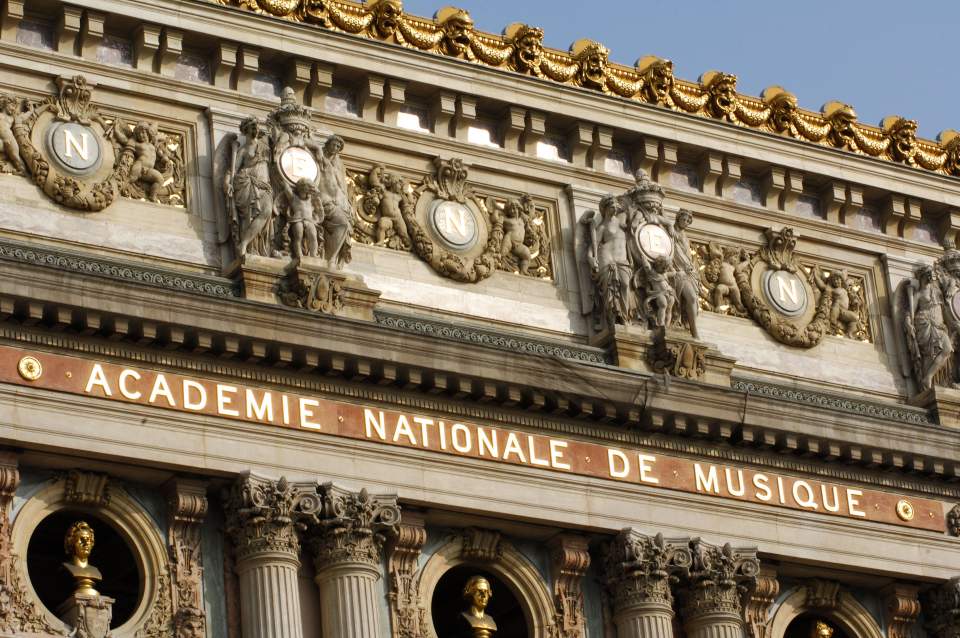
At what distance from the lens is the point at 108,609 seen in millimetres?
31453

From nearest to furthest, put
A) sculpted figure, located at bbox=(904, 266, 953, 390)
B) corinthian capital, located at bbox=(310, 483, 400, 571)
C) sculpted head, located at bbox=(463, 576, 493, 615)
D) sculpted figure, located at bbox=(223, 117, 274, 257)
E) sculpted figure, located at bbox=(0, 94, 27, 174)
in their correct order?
corinthian capital, located at bbox=(310, 483, 400, 571) → sculpted figure, located at bbox=(0, 94, 27, 174) → sculpted figure, located at bbox=(223, 117, 274, 257) → sculpted head, located at bbox=(463, 576, 493, 615) → sculpted figure, located at bbox=(904, 266, 953, 390)

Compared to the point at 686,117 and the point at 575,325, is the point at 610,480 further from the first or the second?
the point at 686,117

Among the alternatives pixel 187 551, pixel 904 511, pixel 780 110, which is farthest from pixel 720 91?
pixel 187 551

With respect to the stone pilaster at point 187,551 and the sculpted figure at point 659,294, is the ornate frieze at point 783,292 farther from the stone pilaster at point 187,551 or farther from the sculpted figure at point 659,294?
the stone pilaster at point 187,551

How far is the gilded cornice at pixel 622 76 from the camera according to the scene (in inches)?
1417

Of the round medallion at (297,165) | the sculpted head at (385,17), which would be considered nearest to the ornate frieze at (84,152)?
the round medallion at (297,165)

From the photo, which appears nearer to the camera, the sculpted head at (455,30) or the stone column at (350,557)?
the stone column at (350,557)

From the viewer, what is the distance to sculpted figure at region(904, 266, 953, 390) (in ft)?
128

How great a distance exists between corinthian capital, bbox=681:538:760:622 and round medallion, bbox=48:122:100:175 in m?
8.77

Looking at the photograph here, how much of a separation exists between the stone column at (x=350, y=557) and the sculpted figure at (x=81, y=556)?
2654 mm

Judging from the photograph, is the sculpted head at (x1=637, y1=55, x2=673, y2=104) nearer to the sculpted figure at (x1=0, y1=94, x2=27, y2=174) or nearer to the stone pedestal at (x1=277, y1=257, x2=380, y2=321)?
the stone pedestal at (x1=277, y1=257, x2=380, y2=321)

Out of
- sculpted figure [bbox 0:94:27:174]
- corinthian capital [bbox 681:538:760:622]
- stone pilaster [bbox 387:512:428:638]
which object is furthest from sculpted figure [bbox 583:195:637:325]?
sculpted figure [bbox 0:94:27:174]

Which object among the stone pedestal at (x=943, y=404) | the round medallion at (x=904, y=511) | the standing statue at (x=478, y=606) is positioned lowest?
the standing statue at (x=478, y=606)

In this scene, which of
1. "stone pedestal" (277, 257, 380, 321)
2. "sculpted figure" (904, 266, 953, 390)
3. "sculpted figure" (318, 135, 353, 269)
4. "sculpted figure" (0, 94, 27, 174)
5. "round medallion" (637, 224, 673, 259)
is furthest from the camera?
"sculpted figure" (904, 266, 953, 390)
